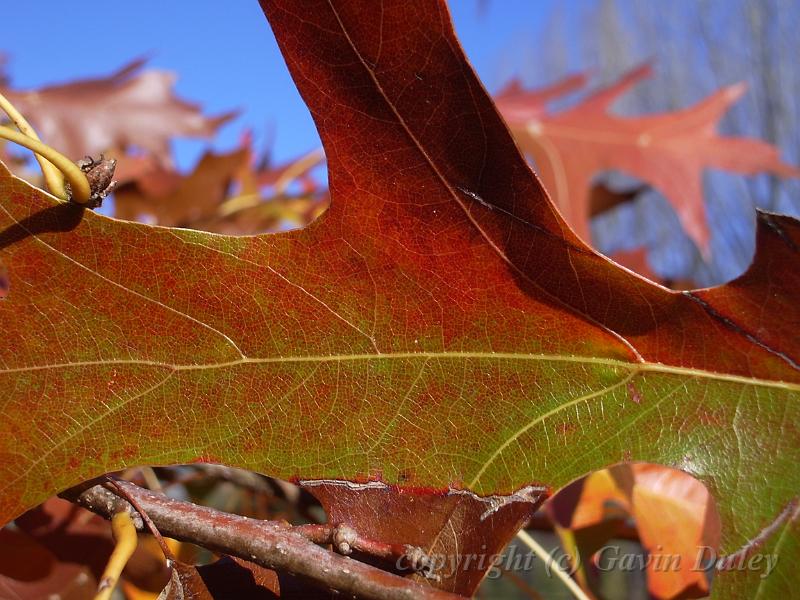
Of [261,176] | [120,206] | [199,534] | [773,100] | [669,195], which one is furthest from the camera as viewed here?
[773,100]

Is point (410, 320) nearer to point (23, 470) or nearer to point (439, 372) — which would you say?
point (439, 372)

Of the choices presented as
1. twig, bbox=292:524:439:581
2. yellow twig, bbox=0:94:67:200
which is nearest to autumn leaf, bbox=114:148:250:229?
yellow twig, bbox=0:94:67:200

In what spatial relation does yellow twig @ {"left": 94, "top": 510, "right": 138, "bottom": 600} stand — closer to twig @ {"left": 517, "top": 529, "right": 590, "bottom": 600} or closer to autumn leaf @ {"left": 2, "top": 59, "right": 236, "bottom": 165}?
twig @ {"left": 517, "top": 529, "right": 590, "bottom": 600}

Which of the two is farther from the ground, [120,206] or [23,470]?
Answer: [120,206]

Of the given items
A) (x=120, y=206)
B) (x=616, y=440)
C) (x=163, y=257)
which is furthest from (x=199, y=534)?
(x=120, y=206)

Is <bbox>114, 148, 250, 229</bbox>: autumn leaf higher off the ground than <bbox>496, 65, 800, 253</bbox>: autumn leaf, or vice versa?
<bbox>496, 65, 800, 253</bbox>: autumn leaf
